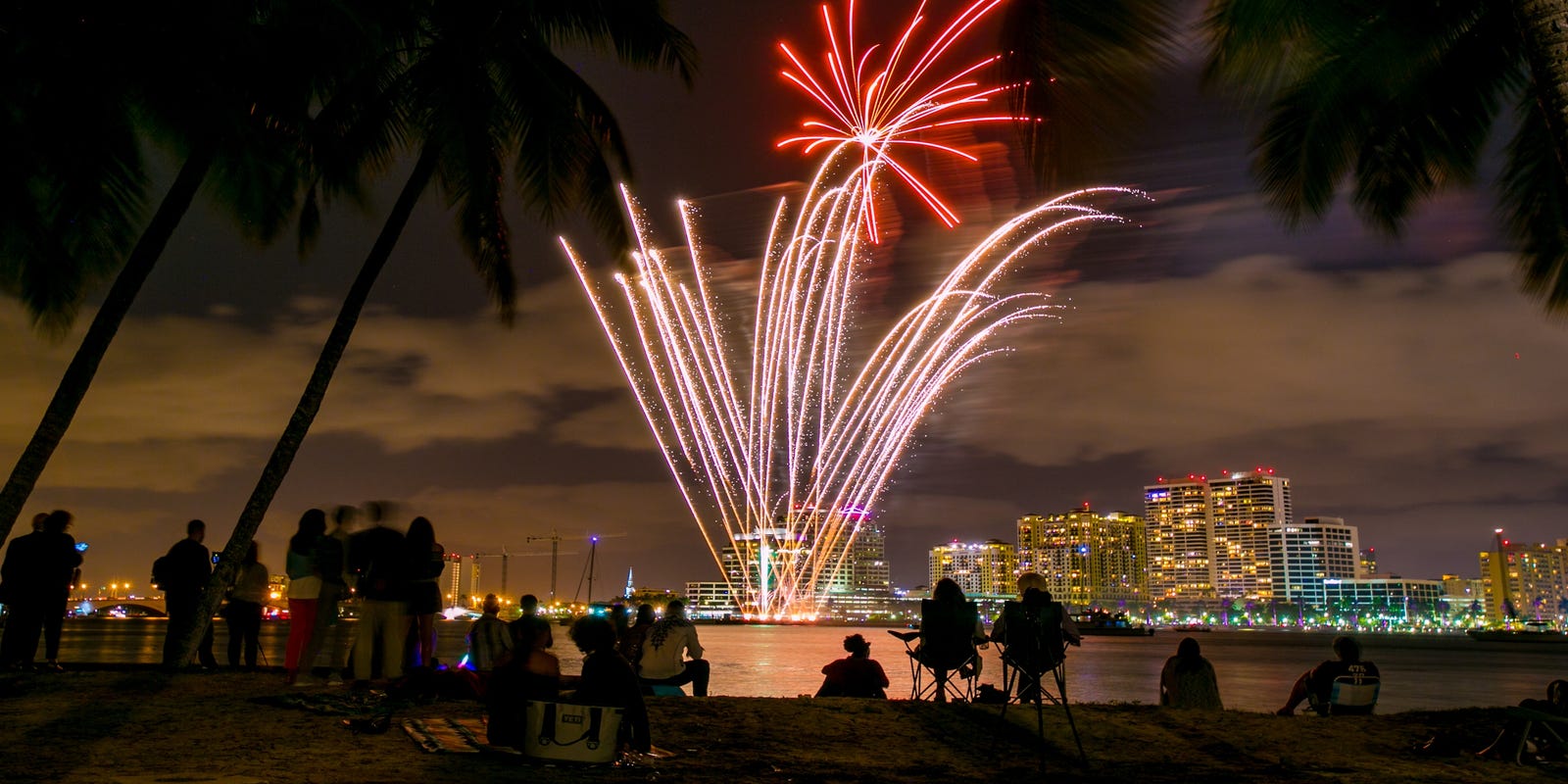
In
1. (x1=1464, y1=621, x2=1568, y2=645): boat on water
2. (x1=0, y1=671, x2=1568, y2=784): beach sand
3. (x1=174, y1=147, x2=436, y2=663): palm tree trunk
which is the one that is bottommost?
(x1=1464, y1=621, x2=1568, y2=645): boat on water

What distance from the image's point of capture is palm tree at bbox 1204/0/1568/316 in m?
14.1

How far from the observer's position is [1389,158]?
16.5m

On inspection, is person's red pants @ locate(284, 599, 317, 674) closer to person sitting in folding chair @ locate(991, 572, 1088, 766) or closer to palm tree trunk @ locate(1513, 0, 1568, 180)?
person sitting in folding chair @ locate(991, 572, 1088, 766)

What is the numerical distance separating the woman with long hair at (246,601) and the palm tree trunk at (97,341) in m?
2.31

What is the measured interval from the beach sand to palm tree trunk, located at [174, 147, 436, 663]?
1967mm

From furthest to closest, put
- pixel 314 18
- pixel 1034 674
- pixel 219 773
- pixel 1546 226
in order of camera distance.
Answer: pixel 1546 226, pixel 314 18, pixel 1034 674, pixel 219 773

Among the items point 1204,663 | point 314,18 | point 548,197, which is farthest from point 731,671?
point 314,18

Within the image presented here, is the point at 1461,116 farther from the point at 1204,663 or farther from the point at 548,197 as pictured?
the point at 548,197

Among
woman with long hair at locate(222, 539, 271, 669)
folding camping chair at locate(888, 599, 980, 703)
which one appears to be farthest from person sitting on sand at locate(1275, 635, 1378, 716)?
woman with long hair at locate(222, 539, 271, 669)

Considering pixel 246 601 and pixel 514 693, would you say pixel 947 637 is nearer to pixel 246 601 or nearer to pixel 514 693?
pixel 514 693

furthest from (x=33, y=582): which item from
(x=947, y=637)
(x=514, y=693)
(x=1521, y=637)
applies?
(x=1521, y=637)

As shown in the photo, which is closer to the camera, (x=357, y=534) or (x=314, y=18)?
(x=357, y=534)

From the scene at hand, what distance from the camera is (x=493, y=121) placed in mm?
15438

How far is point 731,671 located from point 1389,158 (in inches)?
735
